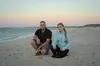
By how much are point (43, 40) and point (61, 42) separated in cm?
76

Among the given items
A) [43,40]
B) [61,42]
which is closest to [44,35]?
[43,40]

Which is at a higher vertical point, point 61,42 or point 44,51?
point 61,42

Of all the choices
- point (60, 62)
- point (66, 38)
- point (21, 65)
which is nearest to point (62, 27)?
point (66, 38)

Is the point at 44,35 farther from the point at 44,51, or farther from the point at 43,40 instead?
the point at 44,51

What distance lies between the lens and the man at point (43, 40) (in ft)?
26.6

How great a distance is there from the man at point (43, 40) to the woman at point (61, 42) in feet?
1.11

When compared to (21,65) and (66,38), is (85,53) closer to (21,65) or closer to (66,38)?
(66,38)

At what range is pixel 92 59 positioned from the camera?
705 cm

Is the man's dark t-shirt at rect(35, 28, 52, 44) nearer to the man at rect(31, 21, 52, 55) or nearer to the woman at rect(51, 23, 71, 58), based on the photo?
the man at rect(31, 21, 52, 55)

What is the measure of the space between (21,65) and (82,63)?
72.7 inches

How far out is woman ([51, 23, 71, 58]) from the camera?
25.6 feet

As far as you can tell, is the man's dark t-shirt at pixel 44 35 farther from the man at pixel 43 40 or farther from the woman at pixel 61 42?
the woman at pixel 61 42

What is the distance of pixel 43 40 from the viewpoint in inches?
326

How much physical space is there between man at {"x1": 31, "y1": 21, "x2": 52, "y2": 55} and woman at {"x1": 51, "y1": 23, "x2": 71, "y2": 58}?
1.11ft
